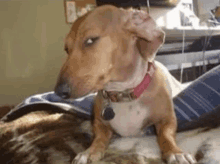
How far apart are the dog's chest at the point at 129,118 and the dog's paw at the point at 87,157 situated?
18cm

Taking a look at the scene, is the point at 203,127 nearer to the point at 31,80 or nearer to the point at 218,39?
the point at 218,39

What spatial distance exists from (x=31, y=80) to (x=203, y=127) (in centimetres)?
255

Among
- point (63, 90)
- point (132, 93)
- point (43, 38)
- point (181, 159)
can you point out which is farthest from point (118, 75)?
point (43, 38)

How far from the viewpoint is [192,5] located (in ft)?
5.64

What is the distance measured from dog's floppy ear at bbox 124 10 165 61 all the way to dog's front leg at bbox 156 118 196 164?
0.84ft

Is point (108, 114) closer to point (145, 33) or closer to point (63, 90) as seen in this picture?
point (63, 90)

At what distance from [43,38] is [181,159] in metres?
2.74

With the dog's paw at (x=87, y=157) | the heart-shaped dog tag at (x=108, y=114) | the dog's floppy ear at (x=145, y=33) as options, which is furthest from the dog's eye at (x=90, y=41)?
the dog's paw at (x=87, y=157)

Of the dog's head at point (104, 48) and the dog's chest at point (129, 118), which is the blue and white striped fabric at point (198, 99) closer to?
the dog's chest at point (129, 118)

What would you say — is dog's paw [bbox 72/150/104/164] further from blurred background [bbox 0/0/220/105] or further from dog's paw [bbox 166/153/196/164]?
blurred background [bbox 0/0/220/105]

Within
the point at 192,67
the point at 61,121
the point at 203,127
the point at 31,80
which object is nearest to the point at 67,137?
the point at 61,121

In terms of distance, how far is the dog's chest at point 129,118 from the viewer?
2.70 feet

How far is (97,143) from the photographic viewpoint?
730 millimetres

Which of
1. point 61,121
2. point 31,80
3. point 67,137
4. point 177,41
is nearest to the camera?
point 67,137
